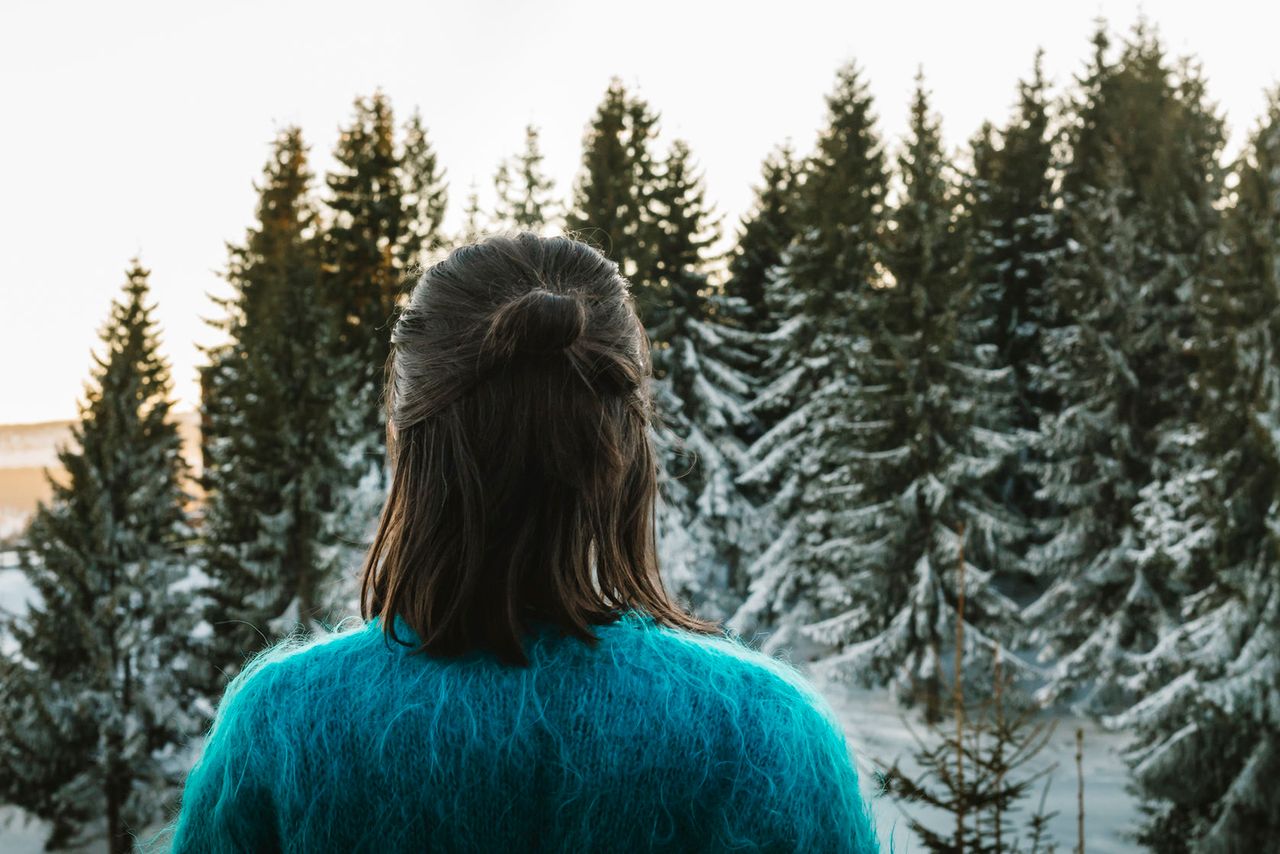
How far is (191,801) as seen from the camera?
5.39 ft

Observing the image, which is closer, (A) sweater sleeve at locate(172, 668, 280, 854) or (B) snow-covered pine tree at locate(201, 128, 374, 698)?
(A) sweater sleeve at locate(172, 668, 280, 854)

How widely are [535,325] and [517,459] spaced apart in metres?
0.20

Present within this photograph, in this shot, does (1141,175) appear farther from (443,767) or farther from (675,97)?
(443,767)

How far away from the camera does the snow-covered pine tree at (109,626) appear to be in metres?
25.7

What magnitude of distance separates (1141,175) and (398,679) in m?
32.8

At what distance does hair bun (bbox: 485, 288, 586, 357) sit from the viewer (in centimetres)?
155

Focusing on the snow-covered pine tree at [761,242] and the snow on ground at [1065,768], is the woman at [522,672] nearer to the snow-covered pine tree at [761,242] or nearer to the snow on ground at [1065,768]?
the snow on ground at [1065,768]

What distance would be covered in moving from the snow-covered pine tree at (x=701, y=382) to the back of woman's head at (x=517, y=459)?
2486 centimetres

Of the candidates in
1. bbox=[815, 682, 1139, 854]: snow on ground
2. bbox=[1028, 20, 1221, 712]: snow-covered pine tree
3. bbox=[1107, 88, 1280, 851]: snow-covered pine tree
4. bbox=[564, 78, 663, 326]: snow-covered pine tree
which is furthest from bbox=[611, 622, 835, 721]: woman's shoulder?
bbox=[1028, 20, 1221, 712]: snow-covered pine tree

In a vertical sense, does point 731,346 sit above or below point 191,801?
above

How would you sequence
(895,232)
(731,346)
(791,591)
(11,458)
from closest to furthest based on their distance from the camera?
(895,232), (791,591), (731,346), (11,458)

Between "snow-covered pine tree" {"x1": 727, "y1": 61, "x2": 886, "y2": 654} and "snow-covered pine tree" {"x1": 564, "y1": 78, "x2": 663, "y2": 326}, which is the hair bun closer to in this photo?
"snow-covered pine tree" {"x1": 564, "y1": 78, "x2": 663, "y2": 326}

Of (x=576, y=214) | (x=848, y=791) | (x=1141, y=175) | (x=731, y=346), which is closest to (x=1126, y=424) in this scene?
(x=1141, y=175)

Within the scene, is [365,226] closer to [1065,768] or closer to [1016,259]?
[1016,259]
